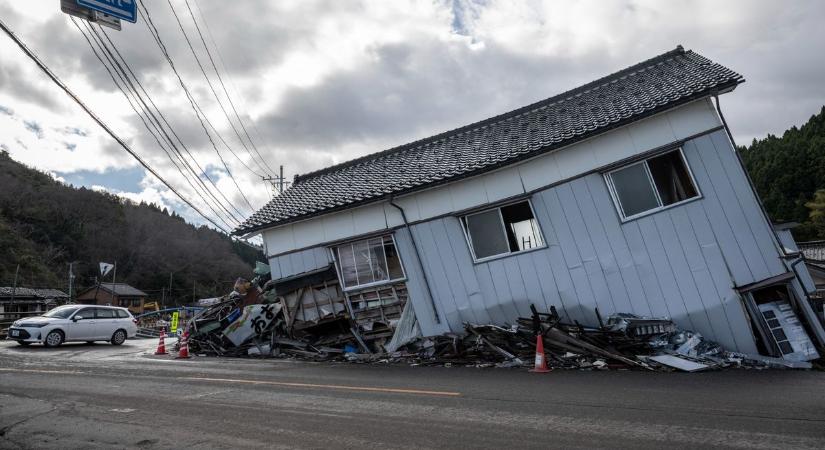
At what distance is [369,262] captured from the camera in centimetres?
1342

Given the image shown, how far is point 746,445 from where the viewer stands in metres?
3.92

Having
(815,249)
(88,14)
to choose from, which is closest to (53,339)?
(88,14)

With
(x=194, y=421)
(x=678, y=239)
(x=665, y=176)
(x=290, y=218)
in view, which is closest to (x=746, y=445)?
(x=194, y=421)

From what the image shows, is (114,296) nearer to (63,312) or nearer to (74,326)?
(63,312)

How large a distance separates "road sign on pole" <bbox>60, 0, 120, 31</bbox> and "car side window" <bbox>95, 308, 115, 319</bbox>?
14.7m

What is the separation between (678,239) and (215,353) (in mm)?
13955

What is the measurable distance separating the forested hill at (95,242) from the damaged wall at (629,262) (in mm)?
56255

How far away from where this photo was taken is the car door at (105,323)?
17.8 metres

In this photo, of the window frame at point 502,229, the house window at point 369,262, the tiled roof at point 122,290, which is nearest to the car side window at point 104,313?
the house window at point 369,262

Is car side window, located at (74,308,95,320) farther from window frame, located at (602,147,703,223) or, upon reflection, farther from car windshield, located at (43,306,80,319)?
window frame, located at (602,147,703,223)

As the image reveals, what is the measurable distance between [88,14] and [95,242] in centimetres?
7010

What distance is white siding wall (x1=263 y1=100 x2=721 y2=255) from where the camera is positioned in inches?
416

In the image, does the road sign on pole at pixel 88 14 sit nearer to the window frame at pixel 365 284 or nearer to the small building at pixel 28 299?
the window frame at pixel 365 284

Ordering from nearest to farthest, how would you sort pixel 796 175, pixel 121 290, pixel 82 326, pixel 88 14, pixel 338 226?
pixel 88 14, pixel 338 226, pixel 82 326, pixel 796 175, pixel 121 290
